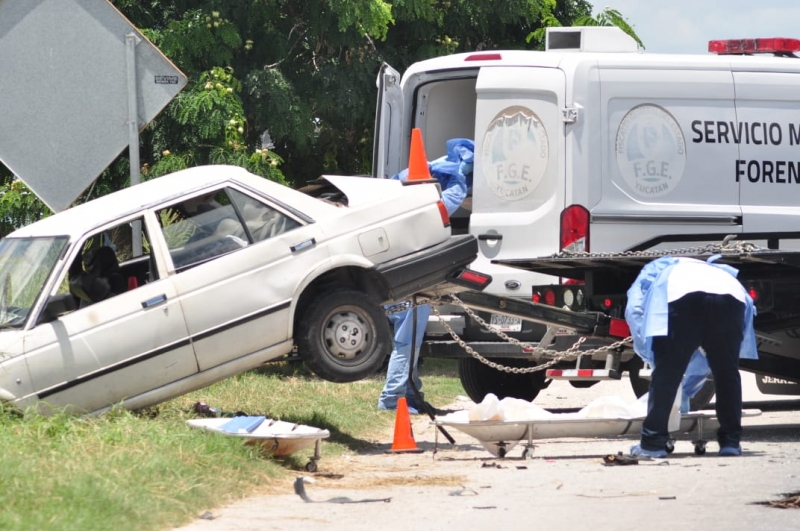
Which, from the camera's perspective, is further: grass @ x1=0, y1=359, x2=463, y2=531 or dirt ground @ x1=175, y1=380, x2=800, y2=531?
dirt ground @ x1=175, y1=380, x2=800, y2=531

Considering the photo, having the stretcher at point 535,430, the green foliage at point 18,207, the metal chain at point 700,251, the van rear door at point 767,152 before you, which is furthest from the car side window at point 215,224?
the green foliage at point 18,207

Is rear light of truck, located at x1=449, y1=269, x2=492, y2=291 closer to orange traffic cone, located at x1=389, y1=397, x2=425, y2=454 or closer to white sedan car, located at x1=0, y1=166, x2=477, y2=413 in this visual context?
white sedan car, located at x1=0, y1=166, x2=477, y2=413

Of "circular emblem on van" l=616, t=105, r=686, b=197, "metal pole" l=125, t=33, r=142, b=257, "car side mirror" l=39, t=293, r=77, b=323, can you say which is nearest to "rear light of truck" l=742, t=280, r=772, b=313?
"circular emblem on van" l=616, t=105, r=686, b=197

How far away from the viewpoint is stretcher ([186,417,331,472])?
8.00 metres

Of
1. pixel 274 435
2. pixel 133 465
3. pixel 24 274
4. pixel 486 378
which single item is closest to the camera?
pixel 133 465

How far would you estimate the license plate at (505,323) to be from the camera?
10531mm

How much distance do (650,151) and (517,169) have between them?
970 mm

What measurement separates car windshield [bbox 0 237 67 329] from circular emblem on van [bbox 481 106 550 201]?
341 cm

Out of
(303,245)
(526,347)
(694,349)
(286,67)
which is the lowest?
(526,347)

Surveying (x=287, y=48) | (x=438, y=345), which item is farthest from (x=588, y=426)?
(x=287, y=48)

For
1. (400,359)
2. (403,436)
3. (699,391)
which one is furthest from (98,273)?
(699,391)

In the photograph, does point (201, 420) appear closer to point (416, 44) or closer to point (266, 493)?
point (266, 493)

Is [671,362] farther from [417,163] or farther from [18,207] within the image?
[18,207]

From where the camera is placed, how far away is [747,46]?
11.3 m
